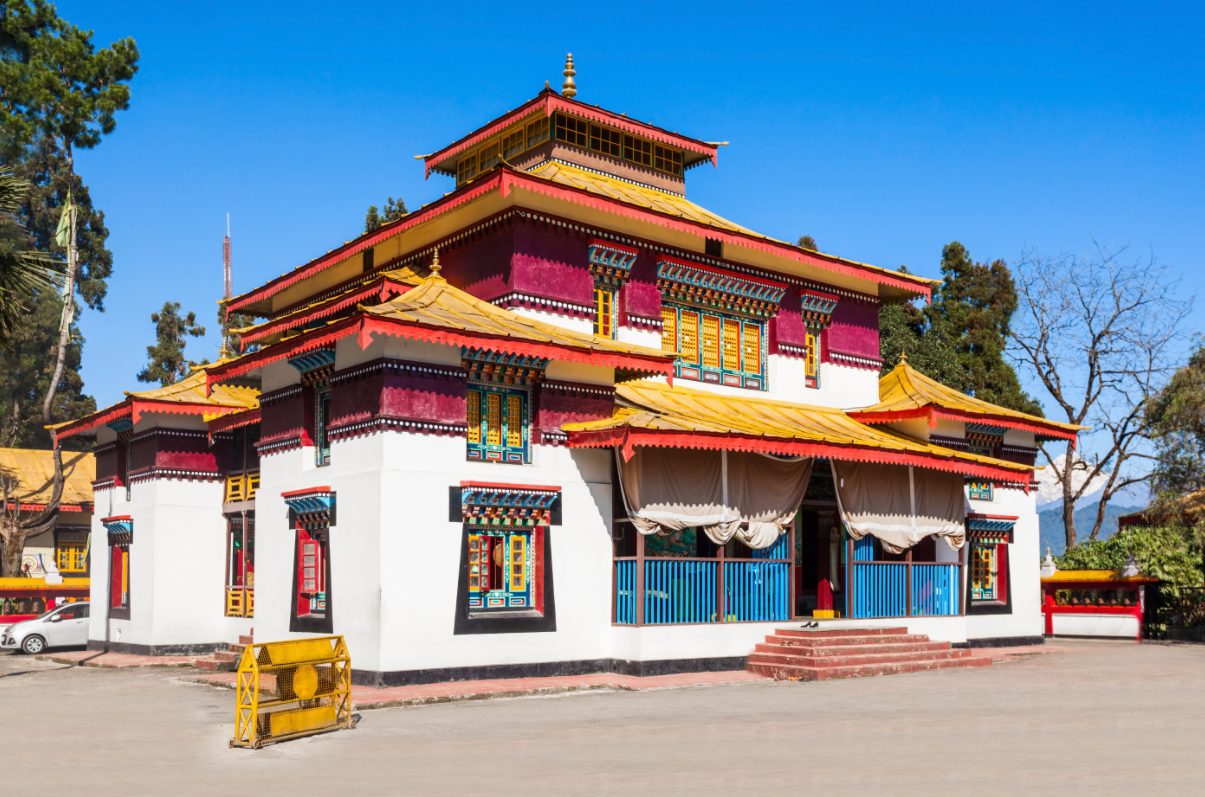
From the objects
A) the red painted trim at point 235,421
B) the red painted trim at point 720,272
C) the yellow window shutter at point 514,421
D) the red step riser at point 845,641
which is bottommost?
the red step riser at point 845,641

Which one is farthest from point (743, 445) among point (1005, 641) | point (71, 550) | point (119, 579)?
point (71, 550)

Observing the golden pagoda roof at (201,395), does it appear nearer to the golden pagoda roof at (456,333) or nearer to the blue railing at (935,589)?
the golden pagoda roof at (456,333)

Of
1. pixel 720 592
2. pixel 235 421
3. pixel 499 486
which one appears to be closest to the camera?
pixel 499 486

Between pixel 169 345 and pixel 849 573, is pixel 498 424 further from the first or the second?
pixel 169 345

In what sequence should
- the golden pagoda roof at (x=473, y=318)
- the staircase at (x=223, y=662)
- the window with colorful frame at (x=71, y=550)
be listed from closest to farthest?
the golden pagoda roof at (x=473, y=318)
the staircase at (x=223, y=662)
the window with colorful frame at (x=71, y=550)

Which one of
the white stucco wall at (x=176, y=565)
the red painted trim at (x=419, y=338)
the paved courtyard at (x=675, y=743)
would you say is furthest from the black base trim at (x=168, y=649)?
the red painted trim at (x=419, y=338)

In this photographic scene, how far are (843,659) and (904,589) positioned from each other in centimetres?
415

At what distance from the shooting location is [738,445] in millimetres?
21047

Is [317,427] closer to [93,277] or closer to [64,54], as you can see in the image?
[64,54]

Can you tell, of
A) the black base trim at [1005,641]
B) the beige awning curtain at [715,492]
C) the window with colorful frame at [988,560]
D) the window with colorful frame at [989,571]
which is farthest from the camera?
the window with colorful frame at [989,571]

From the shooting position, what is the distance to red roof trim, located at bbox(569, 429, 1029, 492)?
65.9 ft

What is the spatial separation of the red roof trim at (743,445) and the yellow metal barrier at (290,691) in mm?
Result: 6831

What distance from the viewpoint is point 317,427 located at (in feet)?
70.6

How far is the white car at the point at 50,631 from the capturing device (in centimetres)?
2977
